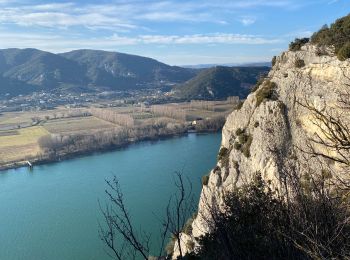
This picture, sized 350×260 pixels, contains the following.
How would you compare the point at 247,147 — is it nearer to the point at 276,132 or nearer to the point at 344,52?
the point at 276,132

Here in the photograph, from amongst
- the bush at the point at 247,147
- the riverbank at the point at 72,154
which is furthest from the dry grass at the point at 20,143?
the bush at the point at 247,147

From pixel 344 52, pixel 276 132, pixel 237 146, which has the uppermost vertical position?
pixel 344 52

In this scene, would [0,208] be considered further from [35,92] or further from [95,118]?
[35,92]

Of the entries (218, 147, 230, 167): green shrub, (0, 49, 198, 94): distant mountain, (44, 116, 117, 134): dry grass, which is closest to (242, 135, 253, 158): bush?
(218, 147, 230, 167): green shrub

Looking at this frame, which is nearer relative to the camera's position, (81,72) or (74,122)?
(74,122)

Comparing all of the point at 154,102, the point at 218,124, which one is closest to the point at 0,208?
the point at 218,124

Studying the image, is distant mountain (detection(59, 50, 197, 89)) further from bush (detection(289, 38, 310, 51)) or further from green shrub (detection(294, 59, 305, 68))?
green shrub (detection(294, 59, 305, 68))

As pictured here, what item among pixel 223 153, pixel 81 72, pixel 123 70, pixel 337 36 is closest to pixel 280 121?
pixel 337 36
